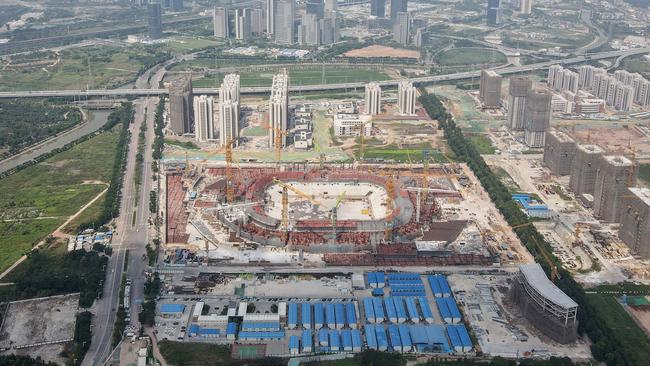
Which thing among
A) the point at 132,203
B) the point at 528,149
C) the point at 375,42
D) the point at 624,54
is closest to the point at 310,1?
the point at 375,42

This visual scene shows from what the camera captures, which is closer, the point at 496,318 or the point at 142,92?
the point at 496,318

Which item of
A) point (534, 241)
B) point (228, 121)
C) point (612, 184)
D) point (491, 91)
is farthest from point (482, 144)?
point (228, 121)

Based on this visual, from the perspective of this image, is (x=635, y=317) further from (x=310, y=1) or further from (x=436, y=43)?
(x=310, y=1)

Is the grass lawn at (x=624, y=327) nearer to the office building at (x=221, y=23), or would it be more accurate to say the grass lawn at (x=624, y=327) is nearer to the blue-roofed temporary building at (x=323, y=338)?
the blue-roofed temporary building at (x=323, y=338)

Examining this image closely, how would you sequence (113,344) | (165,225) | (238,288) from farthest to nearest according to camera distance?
(165,225)
(238,288)
(113,344)

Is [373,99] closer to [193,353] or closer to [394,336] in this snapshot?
[394,336]

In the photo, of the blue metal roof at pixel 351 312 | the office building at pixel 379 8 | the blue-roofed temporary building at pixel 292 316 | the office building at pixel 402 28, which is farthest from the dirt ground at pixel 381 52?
the blue-roofed temporary building at pixel 292 316
